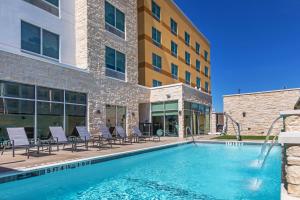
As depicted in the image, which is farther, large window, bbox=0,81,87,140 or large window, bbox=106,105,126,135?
large window, bbox=106,105,126,135

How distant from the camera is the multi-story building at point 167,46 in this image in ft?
73.8

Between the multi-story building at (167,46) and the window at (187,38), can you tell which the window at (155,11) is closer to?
the multi-story building at (167,46)

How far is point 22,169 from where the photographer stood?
6586 mm

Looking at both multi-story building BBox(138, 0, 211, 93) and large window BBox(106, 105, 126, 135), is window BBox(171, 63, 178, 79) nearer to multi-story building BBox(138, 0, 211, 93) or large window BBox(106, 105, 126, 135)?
multi-story building BBox(138, 0, 211, 93)

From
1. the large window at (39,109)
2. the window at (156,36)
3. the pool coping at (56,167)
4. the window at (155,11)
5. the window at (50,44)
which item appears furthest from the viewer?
the window at (155,11)

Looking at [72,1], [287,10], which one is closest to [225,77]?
[287,10]

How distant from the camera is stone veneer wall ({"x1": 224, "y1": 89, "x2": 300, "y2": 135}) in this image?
68.3 ft

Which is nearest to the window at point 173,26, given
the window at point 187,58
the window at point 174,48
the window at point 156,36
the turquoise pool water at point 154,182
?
the window at point 174,48

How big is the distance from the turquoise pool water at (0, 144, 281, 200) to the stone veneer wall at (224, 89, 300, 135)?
12.6 m

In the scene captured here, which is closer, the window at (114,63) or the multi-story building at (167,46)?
the window at (114,63)

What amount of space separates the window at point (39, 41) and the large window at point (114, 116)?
488cm

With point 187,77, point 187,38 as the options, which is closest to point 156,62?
point 187,77

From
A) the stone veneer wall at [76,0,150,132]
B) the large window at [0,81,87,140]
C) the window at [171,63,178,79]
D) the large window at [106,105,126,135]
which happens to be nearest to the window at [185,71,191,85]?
the window at [171,63,178,79]

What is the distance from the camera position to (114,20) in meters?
18.0
